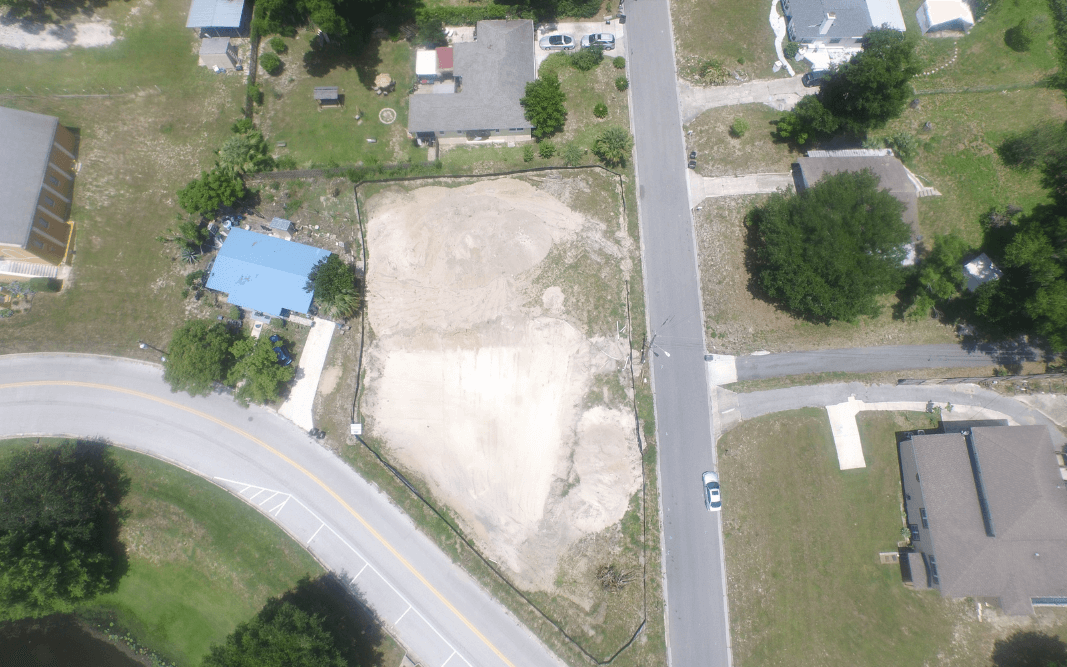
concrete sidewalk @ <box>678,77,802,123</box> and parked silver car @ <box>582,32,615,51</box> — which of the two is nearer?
concrete sidewalk @ <box>678,77,802,123</box>

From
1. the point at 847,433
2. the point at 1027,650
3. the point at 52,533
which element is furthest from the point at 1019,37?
the point at 52,533

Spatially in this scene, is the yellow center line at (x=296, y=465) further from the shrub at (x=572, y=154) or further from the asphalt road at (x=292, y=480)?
the shrub at (x=572, y=154)

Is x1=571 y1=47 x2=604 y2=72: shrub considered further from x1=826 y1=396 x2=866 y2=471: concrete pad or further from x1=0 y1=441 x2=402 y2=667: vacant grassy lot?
x1=0 y1=441 x2=402 y2=667: vacant grassy lot

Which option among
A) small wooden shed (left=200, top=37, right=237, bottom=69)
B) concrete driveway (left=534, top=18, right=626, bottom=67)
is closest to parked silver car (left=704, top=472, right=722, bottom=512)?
concrete driveway (left=534, top=18, right=626, bottom=67)

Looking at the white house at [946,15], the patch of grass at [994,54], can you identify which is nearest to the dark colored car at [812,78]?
the patch of grass at [994,54]

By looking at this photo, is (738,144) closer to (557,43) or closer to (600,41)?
(600,41)

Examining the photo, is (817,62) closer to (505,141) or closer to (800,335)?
(800,335)
